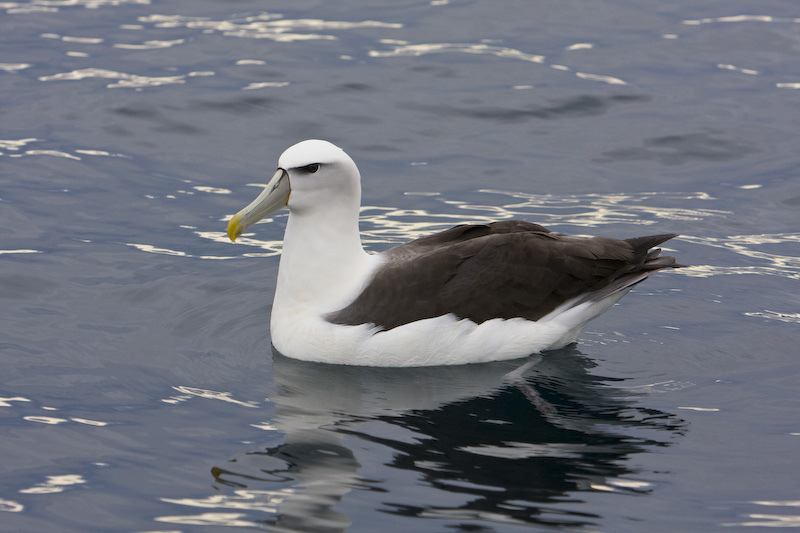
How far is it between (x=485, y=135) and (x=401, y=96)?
72.8 inches

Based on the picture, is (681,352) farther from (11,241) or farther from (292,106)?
(292,106)

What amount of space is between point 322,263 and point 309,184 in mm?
661

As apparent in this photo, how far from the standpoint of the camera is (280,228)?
13.1 m

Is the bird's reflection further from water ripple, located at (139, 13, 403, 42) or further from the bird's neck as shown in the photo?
water ripple, located at (139, 13, 403, 42)

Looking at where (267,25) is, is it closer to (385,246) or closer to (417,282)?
(385,246)

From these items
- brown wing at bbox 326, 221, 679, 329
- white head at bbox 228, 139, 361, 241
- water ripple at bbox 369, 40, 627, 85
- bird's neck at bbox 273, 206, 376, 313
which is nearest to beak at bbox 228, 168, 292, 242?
white head at bbox 228, 139, 361, 241

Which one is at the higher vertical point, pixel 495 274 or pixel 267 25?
pixel 267 25

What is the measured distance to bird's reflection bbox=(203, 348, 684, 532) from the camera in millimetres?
7211

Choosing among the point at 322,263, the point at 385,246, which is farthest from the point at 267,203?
the point at 385,246

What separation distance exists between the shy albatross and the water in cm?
28

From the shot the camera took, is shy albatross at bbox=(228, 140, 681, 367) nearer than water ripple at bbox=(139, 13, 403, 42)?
Yes

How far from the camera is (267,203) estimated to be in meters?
9.52

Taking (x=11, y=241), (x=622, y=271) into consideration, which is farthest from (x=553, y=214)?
(x=11, y=241)

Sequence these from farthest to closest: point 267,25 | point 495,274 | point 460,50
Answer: point 267,25 < point 460,50 < point 495,274
